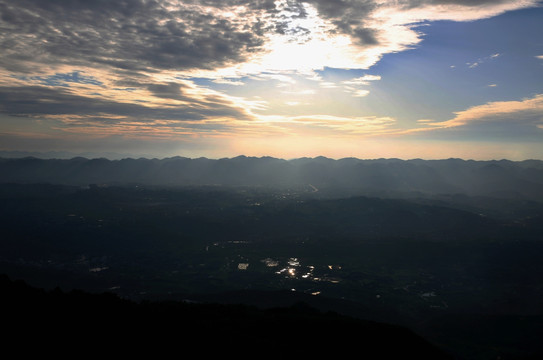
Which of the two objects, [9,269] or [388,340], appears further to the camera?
[9,269]

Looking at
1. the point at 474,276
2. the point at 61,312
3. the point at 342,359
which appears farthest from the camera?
the point at 474,276

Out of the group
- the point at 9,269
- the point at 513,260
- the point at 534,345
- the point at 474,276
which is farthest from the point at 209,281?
the point at 513,260

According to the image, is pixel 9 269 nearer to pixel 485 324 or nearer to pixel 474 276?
pixel 485 324

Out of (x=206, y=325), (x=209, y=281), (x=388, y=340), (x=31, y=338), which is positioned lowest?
(x=209, y=281)

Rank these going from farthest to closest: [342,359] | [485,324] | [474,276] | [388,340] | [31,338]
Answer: [474,276], [485,324], [388,340], [342,359], [31,338]

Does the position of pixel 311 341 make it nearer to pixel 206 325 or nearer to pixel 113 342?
pixel 206 325

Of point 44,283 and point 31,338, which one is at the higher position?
point 31,338

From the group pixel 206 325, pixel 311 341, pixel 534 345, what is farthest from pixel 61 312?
pixel 534 345
